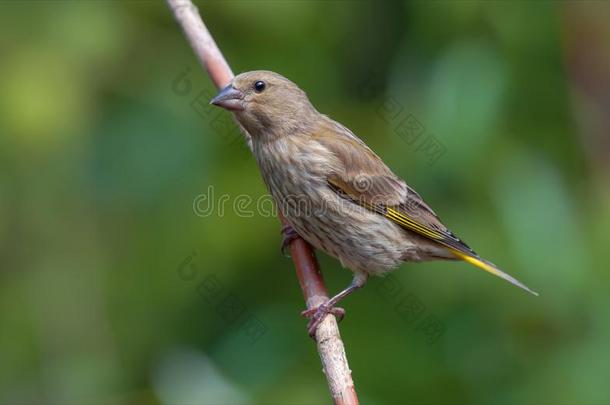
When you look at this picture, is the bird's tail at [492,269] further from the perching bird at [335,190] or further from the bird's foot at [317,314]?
the bird's foot at [317,314]

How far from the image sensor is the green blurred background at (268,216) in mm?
3771

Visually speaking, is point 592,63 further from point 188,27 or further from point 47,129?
point 47,129

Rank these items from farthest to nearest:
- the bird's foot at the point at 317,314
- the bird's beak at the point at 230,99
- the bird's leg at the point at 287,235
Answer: the bird's leg at the point at 287,235 → the bird's beak at the point at 230,99 → the bird's foot at the point at 317,314

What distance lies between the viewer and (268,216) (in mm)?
4258

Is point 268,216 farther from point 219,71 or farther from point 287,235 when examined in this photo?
point 219,71

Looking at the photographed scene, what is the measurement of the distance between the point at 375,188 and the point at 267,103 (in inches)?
27.8

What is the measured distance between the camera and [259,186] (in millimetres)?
4195

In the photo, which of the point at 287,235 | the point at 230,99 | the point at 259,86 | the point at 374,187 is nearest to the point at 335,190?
the point at 374,187

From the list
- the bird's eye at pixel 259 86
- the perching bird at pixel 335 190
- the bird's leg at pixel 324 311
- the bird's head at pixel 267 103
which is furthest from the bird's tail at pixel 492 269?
the bird's eye at pixel 259 86

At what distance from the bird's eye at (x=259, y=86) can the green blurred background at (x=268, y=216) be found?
340 mm

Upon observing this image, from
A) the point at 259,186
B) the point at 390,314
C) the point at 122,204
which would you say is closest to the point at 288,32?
the point at 259,186

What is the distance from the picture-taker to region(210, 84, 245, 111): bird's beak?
3.74 m

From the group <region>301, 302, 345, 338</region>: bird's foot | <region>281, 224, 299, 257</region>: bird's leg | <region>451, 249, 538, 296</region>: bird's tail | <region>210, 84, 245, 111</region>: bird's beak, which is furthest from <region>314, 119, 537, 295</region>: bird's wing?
<region>301, 302, 345, 338</region>: bird's foot

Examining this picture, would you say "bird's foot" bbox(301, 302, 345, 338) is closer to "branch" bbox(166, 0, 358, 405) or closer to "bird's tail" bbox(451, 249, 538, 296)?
"branch" bbox(166, 0, 358, 405)
